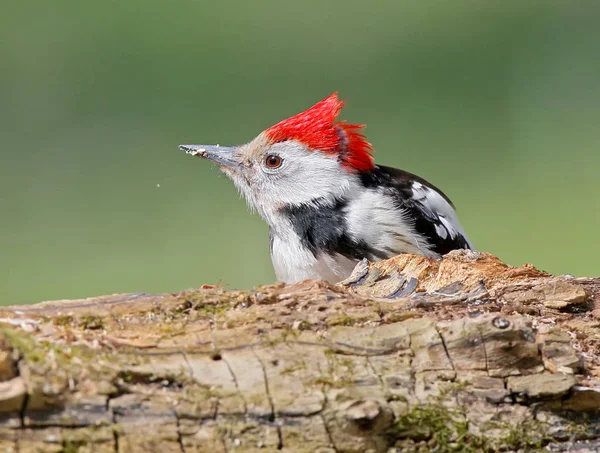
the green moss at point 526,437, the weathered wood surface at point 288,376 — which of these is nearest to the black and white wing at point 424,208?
the weathered wood surface at point 288,376

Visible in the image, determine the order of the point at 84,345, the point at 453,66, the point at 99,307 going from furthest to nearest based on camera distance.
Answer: the point at 453,66, the point at 99,307, the point at 84,345

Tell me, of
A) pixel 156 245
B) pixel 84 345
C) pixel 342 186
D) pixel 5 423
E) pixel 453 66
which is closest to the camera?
pixel 5 423

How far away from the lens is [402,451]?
90.7 inches

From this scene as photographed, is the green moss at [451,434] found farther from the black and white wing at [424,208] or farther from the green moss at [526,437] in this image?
the black and white wing at [424,208]

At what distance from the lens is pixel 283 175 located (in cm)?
431

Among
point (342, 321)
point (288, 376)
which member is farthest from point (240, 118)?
point (288, 376)

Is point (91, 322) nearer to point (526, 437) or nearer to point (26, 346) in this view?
point (26, 346)

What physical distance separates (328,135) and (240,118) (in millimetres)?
4882

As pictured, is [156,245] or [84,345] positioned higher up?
[156,245]

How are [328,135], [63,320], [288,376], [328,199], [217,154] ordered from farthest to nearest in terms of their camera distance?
1. [217,154]
2. [328,135]
3. [328,199]
4. [63,320]
5. [288,376]

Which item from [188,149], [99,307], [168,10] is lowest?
[99,307]

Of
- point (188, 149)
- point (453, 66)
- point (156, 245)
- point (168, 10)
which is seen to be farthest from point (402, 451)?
point (168, 10)

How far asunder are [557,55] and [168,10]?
4.96 meters

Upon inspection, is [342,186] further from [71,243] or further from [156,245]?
[71,243]
